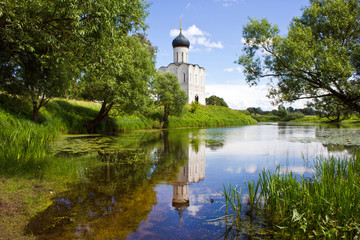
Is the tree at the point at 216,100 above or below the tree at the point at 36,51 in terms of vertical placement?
above

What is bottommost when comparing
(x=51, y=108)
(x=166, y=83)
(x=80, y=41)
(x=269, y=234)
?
(x=269, y=234)

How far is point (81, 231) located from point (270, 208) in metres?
2.82

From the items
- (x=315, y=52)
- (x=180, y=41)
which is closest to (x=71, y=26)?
(x=315, y=52)

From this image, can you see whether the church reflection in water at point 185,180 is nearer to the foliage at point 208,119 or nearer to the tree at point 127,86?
the tree at point 127,86

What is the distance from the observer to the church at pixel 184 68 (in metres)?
57.4

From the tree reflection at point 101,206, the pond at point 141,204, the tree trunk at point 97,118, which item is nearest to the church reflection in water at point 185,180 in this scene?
the pond at point 141,204

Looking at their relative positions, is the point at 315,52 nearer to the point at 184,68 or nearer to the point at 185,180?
the point at 185,180


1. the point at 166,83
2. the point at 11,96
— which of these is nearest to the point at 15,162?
the point at 11,96

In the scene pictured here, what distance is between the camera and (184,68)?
58969mm

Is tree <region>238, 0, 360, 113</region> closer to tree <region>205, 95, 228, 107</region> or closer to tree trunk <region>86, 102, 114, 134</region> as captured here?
tree trunk <region>86, 102, 114, 134</region>

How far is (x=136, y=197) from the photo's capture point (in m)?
4.86

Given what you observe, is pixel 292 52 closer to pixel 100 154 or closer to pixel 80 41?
pixel 80 41

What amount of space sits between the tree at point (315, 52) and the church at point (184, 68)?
151ft

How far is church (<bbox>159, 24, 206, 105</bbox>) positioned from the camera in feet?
188
